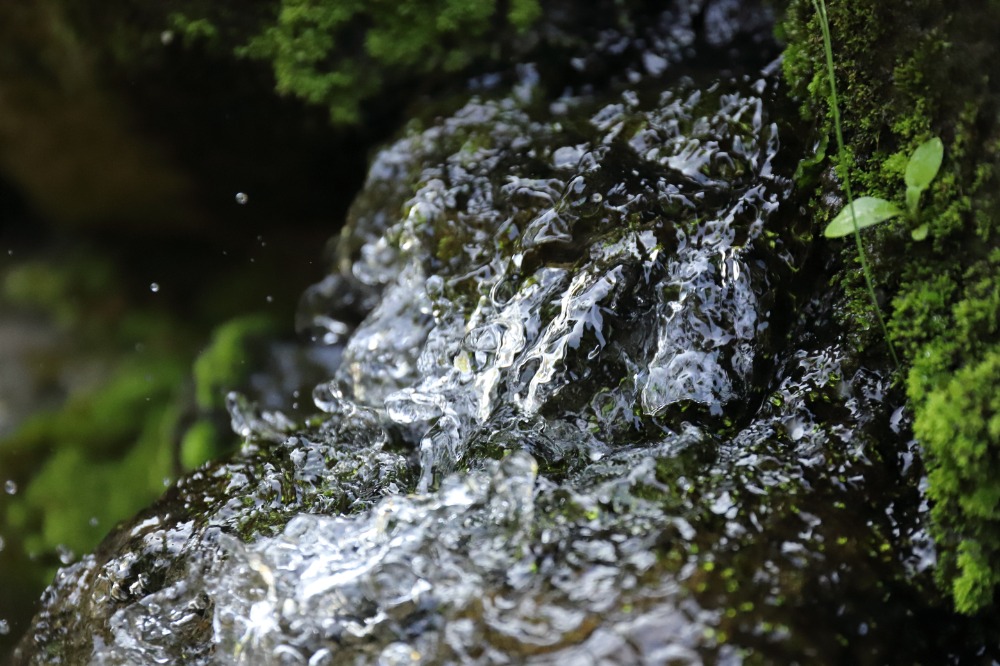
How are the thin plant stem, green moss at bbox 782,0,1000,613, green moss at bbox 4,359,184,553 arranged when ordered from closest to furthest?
1. green moss at bbox 782,0,1000,613
2. the thin plant stem
3. green moss at bbox 4,359,184,553

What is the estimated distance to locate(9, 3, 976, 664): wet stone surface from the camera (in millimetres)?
1712

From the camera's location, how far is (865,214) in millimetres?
1942

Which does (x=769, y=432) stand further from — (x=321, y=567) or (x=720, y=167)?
(x=321, y=567)

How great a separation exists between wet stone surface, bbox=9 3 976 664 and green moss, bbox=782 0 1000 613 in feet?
0.39

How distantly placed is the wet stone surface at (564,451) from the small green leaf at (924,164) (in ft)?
1.66

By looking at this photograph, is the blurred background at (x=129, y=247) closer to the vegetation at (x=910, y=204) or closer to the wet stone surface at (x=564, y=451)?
the wet stone surface at (x=564, y=451)

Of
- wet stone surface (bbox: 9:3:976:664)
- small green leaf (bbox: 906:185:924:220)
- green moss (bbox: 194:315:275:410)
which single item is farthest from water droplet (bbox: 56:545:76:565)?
small green leaf (bbox: 906:185:924:220)

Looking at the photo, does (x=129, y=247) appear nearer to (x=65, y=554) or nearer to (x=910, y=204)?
(x=65, y=554)

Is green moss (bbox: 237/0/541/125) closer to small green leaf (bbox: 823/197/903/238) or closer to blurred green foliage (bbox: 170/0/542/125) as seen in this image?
blurred green foliage (bbox: 170/0/542/125)

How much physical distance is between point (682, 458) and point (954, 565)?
0.65 metres

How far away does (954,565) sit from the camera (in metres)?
1.74

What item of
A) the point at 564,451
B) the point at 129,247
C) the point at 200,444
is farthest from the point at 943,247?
the point at 129,247

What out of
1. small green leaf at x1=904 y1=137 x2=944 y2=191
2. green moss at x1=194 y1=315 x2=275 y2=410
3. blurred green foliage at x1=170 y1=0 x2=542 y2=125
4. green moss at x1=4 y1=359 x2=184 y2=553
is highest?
blurred green foliage at x1=170 y1=0 x2=542 y2=125

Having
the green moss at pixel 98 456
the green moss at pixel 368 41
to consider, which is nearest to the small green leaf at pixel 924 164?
the green moss at pixel 368 41
